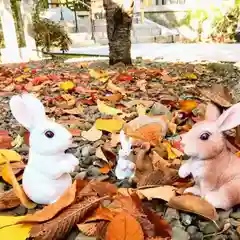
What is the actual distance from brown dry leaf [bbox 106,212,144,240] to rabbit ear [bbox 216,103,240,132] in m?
0.37

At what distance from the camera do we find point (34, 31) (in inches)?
260

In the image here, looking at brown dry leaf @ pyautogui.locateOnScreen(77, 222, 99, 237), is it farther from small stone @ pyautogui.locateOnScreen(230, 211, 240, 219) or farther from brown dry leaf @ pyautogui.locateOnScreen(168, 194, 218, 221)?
small stone @ pyautogui.locateOnScreen(230, 211, 240, 219)

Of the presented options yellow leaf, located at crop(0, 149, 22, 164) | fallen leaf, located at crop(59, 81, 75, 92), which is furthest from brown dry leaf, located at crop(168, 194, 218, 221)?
fallen leaf, located at crop(59, 81, 75, 92)

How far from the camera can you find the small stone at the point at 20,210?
3.67 feet

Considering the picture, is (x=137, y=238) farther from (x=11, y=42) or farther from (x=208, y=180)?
(x=11, y=42)

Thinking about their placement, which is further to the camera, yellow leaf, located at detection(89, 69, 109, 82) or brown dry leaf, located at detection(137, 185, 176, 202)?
yellow leaf, located at detection(89, 69, 109, 82)

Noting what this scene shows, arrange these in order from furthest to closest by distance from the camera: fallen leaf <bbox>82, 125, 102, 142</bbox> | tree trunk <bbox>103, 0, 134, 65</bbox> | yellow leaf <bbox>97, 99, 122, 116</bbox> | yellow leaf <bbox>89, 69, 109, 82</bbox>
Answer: tree trunk <bbox>103, 0, 134, 65</bbox>, yellow leaf <bbox>89, 69, 109, 82</bbox>, yellow leaf <bbox>97, 99, 122, 116</bbox>, fallen leaf <bbox>82, 125, 102, 142</bbox>

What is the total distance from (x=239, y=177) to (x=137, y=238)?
0.35 meters

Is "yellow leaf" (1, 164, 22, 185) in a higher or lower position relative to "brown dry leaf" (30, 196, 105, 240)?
lower

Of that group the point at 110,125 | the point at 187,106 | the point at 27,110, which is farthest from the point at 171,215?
the point at 187,106

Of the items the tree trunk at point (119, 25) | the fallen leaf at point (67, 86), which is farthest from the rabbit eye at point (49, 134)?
the tree trunk at point (119, 25)

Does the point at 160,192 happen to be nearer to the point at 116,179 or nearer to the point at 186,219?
the point at 186,219

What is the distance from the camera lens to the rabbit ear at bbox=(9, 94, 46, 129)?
1108 mm

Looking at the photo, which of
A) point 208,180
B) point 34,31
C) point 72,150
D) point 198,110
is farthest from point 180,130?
point 34,31
